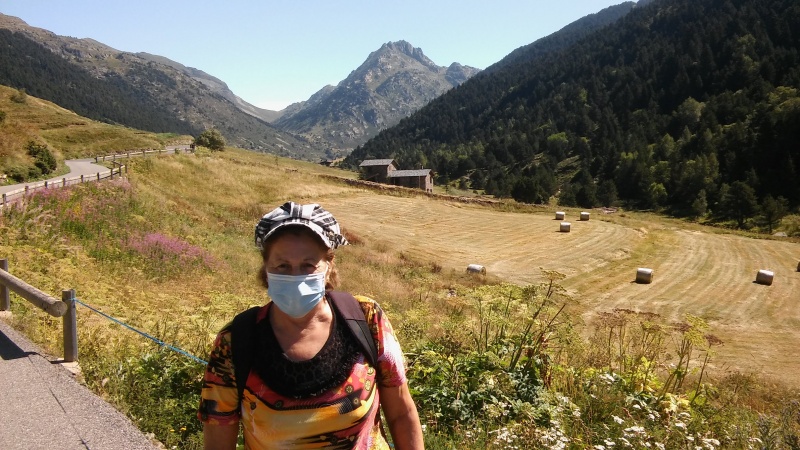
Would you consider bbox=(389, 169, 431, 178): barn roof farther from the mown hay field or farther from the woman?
the woman

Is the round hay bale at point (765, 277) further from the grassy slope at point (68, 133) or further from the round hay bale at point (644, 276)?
the grassy slope at point (68, 133)

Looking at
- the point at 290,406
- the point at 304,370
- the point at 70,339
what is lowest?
the point at 70,339

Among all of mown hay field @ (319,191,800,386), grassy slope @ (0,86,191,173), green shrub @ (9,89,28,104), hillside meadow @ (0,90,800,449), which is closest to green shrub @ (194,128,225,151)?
grassy slope @ (0,86,191,173)

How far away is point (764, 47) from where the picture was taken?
113 meters

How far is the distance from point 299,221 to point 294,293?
0.38 metres

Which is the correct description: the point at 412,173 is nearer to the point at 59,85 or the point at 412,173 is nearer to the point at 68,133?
the point at 68,133

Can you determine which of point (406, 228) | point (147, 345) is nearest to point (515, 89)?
point (406, 228)

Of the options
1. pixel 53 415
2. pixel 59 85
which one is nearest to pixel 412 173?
pixel 53 415

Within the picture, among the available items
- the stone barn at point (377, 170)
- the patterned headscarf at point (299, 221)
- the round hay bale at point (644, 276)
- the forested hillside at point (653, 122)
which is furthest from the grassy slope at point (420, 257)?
the stone barn at point (377, 170)

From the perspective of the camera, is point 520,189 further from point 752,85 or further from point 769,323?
point 752,85

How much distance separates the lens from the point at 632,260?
3191 centimetres

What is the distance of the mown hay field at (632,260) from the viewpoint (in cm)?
1903

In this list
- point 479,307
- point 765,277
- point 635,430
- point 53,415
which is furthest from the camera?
point 765,277

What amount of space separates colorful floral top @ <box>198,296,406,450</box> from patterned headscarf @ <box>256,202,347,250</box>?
0.46 m
